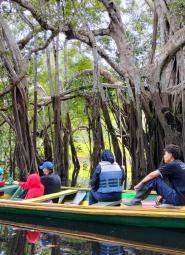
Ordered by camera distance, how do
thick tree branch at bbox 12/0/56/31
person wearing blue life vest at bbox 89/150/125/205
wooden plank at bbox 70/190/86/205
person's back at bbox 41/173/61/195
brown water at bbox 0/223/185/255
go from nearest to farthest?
1. brown water at bbox 0/223/185/255
2. person wearing blue life vest at bbox 89/150/125/205
3. person's back at bbox 41/173/61/195
4. wooden plank at bbox 70/190/86/205
5. thick tree branch at bbox 12/0/56/31

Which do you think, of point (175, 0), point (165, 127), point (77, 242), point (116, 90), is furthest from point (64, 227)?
point (116, 90)

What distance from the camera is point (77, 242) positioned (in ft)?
15.1

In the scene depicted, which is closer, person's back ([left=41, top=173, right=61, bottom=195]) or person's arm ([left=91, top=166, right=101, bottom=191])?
person's arm ([left=91, top=166, right=101, bottom=191])

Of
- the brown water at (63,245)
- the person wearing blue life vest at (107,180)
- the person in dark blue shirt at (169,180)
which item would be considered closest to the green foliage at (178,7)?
the person wearing blue life vest at (107,180)

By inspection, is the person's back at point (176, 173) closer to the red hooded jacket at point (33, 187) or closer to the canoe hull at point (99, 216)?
the canoe hull at point (99, 216)

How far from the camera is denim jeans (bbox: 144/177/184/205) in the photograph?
5.21 metres

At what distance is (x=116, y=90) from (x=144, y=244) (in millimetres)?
5988

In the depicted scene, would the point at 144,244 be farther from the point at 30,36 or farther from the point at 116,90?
the point at 30,36

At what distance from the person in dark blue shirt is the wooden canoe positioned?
0.54ft

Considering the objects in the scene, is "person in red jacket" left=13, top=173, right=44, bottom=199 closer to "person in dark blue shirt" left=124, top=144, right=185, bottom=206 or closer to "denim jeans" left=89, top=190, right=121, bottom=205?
"denim jeans" left=89, top=190, right=121, bottom=205

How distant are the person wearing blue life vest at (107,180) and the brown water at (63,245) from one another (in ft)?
2.52

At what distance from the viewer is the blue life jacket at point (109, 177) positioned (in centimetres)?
566

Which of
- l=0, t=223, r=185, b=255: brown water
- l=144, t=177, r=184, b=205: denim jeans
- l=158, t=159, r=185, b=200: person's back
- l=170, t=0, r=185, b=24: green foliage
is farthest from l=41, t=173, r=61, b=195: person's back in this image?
l=170, t=0, r=185, b=24: green foliage

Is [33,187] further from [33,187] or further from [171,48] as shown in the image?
[171,48]
